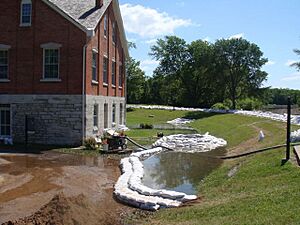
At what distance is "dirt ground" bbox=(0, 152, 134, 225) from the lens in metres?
8.99

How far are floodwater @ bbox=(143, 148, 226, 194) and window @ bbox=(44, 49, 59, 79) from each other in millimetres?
8654

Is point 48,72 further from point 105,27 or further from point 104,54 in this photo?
point 105,27

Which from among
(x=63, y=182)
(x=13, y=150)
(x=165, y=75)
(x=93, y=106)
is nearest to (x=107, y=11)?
(x=93, y=106)

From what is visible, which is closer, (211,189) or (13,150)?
(211,189)

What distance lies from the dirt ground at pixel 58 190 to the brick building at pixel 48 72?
3824mm

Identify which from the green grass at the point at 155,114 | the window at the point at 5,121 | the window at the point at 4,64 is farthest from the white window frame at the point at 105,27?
the green grass at the point at 155,114

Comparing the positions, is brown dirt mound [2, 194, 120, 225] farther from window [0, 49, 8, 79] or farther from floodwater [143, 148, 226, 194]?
window [0, 49, 8, 79]

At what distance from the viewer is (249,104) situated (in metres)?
72.2

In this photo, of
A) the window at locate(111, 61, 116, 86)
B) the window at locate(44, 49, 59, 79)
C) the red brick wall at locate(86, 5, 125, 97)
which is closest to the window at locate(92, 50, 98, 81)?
the red brick wall at locate(86, 5, 125, 97)

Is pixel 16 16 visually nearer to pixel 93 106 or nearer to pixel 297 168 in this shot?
pixel 93 106

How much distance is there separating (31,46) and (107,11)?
765cm

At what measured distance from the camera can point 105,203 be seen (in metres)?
11.6

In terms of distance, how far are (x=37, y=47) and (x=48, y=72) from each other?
1.73 metres

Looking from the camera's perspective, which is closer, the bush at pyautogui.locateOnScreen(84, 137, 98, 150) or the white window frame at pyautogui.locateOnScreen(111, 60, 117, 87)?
the bush at pyautogui.locateOnScreen(84, 137, 98, 150)
